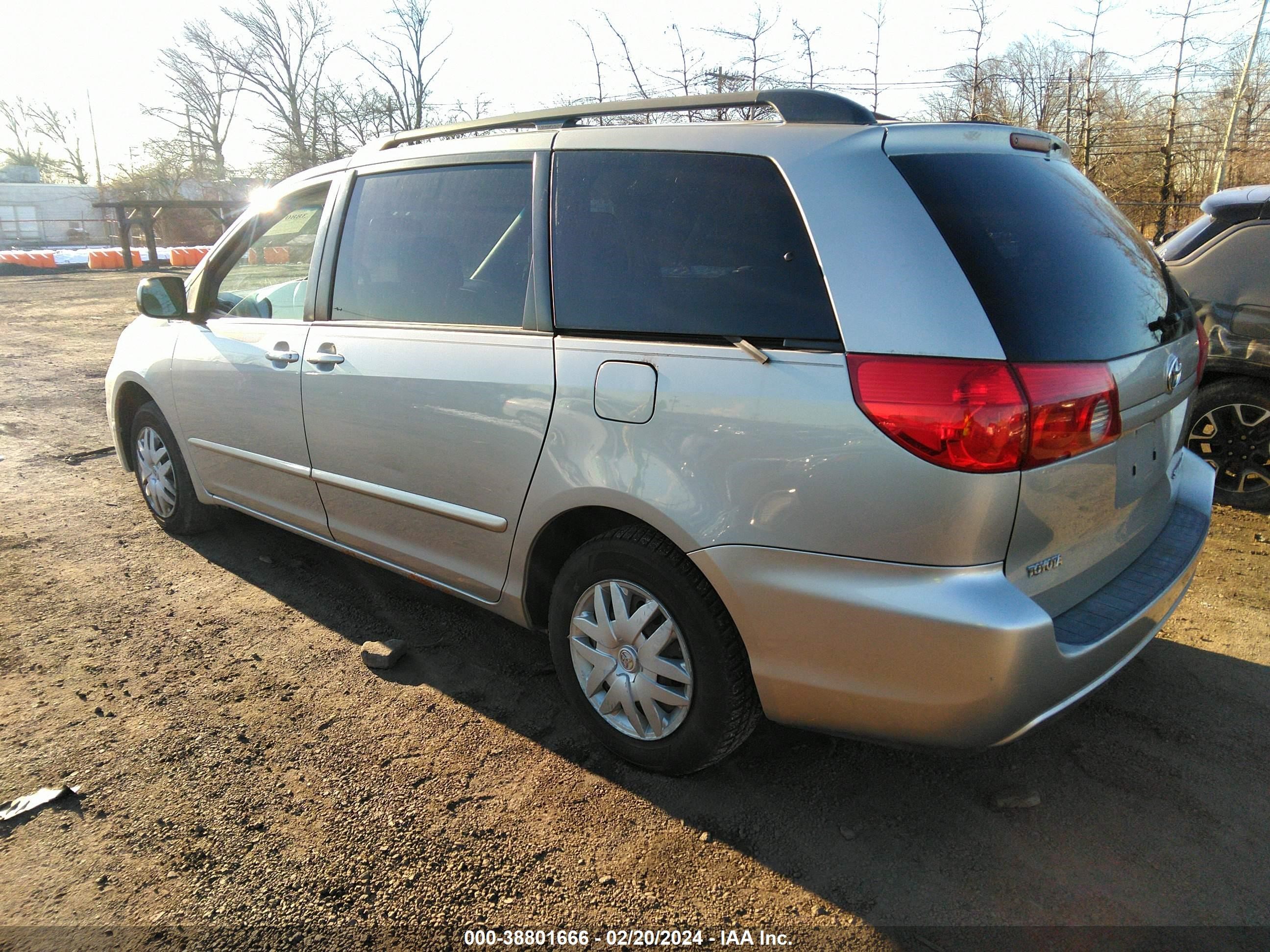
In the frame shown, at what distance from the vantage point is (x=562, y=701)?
3.18 m

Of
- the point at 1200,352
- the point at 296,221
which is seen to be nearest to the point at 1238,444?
the point at 1200,352

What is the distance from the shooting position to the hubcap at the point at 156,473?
15.4 feet

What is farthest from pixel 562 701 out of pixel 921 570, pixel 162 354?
pixel 162 354

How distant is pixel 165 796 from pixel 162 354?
99.6 inches

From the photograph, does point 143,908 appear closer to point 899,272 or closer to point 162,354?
point 899,272

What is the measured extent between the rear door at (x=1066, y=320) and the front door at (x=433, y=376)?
4.08 feet

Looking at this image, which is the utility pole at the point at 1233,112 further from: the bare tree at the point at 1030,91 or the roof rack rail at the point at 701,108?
the roof rack rail at the point at 701,108

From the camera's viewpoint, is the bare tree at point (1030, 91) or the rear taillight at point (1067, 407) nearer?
the rear taillight at point (1067, 407)

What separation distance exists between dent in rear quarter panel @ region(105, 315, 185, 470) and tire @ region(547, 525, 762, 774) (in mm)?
2632

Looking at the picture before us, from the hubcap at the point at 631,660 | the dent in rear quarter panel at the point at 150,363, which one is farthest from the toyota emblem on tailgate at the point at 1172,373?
the dent in rear quarter panel at the point at 150,363

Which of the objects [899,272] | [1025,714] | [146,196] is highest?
[146,196]

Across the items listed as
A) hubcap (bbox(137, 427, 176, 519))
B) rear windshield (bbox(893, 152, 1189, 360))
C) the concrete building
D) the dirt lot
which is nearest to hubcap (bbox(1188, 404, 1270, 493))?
the dirt lot

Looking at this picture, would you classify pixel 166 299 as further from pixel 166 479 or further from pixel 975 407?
pixel 975 407

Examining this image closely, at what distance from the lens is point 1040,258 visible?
2.20 m
